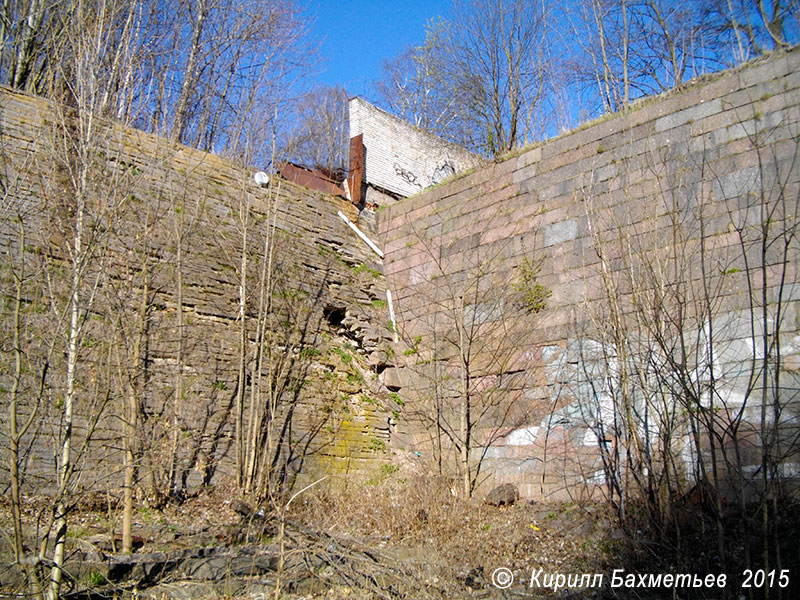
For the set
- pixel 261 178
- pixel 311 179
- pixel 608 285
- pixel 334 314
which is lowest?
pixel 608 285

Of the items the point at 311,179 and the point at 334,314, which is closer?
the point at 334,314

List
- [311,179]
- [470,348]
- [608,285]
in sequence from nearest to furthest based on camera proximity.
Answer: [608,285] < [470,348] < [311,179]

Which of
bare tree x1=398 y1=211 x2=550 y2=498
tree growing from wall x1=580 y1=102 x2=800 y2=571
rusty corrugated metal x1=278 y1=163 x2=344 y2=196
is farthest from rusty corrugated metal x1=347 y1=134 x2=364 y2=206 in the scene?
tree growing from wall x1=580 y1=102 x2=800 y2=571

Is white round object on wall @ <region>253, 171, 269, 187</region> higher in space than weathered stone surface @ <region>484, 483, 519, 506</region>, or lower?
higher

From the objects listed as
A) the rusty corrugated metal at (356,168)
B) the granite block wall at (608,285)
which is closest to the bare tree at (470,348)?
the granite block wall at (608,285)

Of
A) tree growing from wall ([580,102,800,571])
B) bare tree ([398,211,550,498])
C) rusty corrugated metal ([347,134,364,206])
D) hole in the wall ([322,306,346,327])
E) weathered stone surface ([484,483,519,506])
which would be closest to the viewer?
tree growing from wall ([580,102,800,571])

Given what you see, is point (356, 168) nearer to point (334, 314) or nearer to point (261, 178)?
point (261, 178)

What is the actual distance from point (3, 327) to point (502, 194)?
Answer: 6166mm

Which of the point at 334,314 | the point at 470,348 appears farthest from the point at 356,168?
the point at 470,348

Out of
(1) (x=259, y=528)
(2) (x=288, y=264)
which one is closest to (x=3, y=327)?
(1) (x=259, y=528)

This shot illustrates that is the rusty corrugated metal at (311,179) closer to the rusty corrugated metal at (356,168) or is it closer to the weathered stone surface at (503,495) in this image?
the rusty corrugated metal at (356,168)

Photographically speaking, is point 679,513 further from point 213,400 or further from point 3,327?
point 3,327

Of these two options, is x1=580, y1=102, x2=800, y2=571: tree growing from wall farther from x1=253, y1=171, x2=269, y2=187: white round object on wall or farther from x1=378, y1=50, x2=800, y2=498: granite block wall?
x1=253, y1=171, x2=269, y2=187: white round object on wall

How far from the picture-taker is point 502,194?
353 inches
